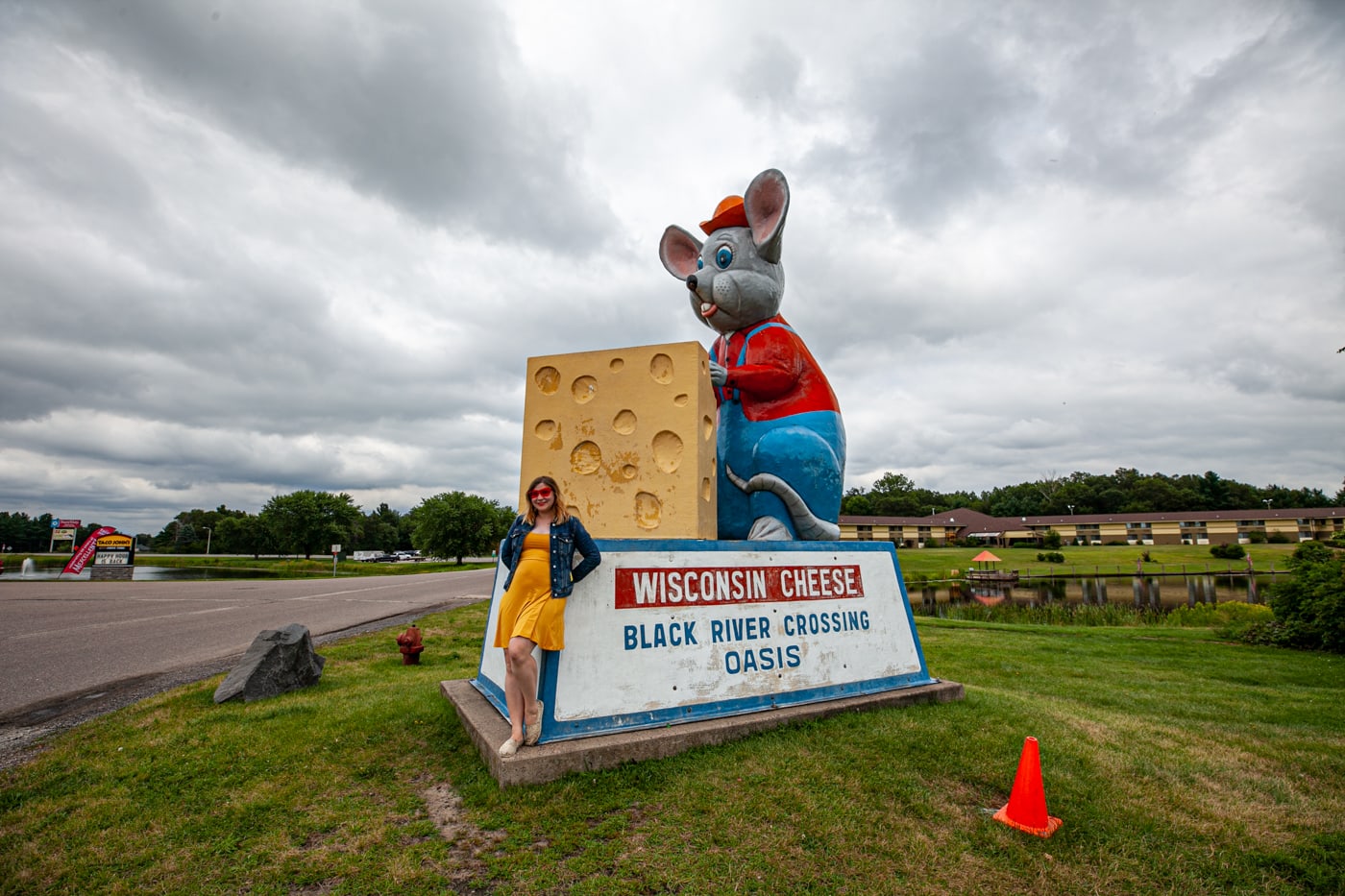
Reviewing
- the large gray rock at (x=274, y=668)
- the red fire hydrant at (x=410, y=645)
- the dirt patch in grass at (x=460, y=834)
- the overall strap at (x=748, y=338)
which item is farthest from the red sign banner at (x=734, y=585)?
the red fire hydrant at (x=410, y=645)

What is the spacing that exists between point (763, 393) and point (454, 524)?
4373 cm

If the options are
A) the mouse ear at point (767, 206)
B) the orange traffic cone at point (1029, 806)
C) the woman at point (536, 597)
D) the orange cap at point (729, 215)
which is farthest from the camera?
the orange cap at point (729, 215)

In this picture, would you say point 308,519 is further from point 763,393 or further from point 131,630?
point 763,393

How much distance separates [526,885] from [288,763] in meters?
2.17

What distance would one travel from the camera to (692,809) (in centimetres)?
303

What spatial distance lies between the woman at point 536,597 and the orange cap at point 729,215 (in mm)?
3498

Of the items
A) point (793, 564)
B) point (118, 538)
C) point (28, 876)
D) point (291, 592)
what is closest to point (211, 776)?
point (28, 876)

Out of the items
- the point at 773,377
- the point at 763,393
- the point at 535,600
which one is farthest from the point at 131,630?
the point at 773,377

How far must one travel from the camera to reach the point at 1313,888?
2537 millimetres

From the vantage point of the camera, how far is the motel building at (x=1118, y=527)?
55219mm

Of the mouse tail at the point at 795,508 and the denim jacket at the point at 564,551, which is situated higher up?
the mouse tail at the point at 795,508

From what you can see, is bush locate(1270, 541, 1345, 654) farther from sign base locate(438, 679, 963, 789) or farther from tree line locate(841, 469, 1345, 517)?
tree line locate(841, 469, 1345, 517)

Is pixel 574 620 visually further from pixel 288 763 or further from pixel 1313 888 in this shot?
pixel 1313 888

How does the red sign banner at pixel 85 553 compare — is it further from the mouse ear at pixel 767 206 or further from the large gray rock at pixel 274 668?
the mouse ear at pixel 767 206
